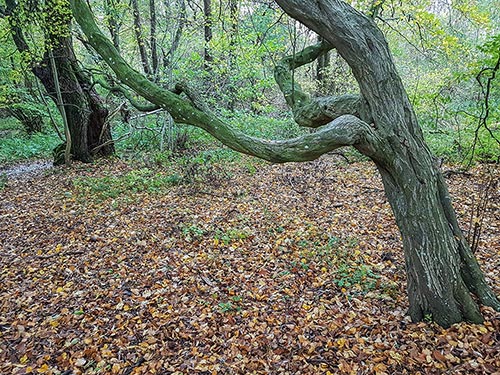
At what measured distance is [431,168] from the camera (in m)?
3.01

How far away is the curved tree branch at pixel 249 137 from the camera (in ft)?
8.61

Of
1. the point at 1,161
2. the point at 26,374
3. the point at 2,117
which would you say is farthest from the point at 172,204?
the point at 2,117

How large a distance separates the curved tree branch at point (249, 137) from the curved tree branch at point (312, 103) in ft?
1.50

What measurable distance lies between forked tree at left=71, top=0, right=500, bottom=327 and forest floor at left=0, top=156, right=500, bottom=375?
37 centimetres

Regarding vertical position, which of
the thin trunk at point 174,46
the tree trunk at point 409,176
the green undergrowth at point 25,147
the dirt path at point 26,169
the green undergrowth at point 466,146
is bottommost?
the dirt path at point 26,169

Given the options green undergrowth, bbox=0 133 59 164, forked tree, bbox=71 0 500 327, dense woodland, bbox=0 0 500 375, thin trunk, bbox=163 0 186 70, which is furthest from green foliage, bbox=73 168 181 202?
green undergrowth, bbox=0 133 59 164

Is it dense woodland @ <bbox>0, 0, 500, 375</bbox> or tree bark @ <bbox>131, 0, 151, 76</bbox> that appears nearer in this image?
dense woodland @ <bbox>0, 0, 500, 375</bbox>

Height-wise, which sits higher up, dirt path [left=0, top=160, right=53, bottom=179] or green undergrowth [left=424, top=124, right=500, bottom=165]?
green undergrowth [left=424, top=124, right=500, bottom=165]

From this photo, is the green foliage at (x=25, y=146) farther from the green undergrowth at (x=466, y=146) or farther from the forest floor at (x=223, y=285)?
the green undergrowth at (x=466, y=146)

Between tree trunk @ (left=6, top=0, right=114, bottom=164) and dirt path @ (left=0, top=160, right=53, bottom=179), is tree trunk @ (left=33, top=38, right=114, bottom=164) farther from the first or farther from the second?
dirt path @ (left=0, top=160, right=53, bottom=179)

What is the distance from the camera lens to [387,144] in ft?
9.53

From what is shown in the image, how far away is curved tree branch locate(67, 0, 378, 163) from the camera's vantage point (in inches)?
103

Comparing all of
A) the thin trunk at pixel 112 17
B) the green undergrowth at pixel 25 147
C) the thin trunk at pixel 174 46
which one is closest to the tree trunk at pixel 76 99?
the thin trunk at pixel 112 17

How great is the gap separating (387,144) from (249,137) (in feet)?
4.03
